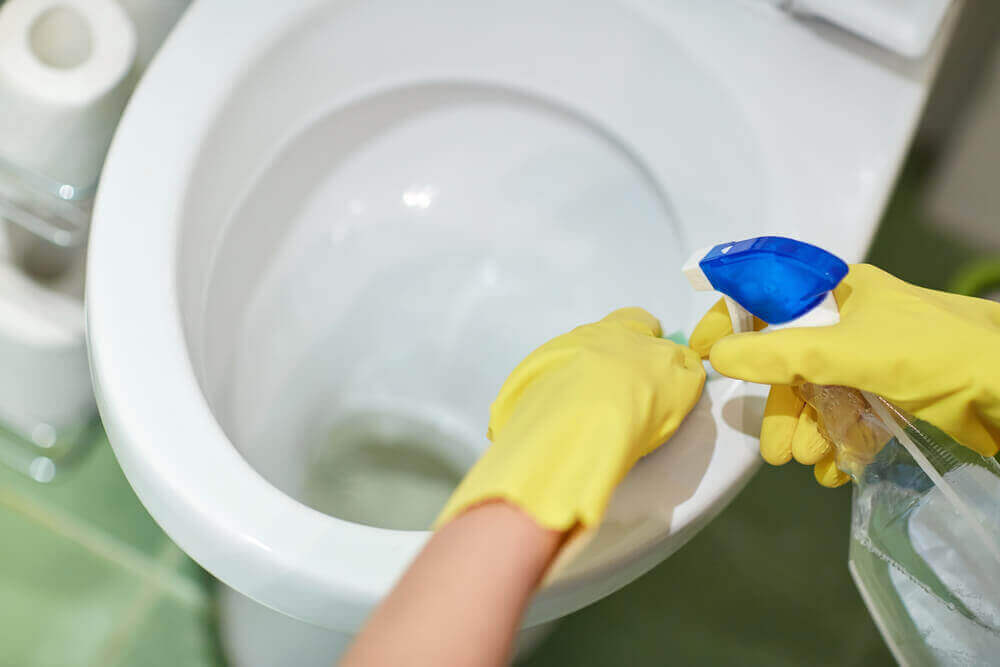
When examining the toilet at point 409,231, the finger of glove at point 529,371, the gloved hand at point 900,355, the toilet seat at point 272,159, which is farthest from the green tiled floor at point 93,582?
the gloved hand at point 900,355

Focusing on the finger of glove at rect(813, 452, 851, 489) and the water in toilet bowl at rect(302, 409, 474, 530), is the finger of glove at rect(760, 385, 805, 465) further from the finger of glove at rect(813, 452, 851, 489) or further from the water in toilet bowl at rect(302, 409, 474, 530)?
the water in toilet bowl at rect(302, 409, 474, 530)

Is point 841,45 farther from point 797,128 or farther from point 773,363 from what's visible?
point 773,363

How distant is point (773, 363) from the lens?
0.44 meters

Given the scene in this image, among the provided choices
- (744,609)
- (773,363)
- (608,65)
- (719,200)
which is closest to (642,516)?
(773,363)

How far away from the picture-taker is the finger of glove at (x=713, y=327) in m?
0.53

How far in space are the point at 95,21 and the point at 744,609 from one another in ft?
2.63

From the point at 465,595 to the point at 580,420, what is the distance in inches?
3.7

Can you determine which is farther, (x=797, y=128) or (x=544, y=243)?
(x=544, y=243)

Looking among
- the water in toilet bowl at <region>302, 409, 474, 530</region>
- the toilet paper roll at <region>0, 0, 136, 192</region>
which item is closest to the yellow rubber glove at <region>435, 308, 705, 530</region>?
the water in toilet bowl at <region>302, 409, 474, 530</region>

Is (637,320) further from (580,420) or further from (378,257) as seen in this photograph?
(378,257)

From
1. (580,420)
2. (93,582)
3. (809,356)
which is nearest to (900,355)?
(809,356)

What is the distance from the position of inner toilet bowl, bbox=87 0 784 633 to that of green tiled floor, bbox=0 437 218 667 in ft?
0.84

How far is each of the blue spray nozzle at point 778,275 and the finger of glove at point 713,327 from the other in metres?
0.06

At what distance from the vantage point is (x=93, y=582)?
870 millimetres
